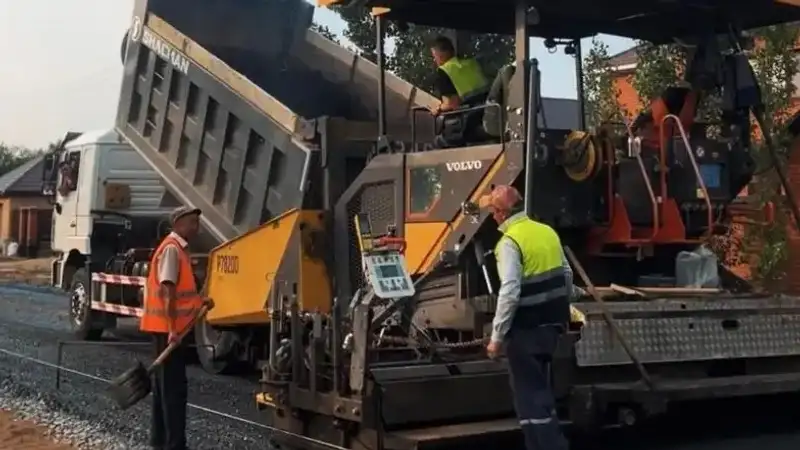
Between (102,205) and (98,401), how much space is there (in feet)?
15.5

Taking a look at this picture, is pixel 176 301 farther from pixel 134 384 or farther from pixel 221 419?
pixel 221 419

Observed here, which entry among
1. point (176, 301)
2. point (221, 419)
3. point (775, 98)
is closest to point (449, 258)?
point (176, 301)

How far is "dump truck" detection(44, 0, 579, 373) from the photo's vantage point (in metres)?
9.59

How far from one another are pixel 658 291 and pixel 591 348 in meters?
1.02

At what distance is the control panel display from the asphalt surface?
1.72 m

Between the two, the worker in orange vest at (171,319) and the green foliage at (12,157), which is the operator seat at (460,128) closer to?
the worker in orange vest at (171,319)

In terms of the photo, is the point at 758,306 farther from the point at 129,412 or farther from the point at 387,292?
the point at 129,412

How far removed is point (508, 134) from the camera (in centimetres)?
729

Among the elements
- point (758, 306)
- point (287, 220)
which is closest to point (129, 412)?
point (287, 220)

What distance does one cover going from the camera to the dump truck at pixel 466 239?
21.6 feet

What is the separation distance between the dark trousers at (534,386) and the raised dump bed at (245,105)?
356 centimetres

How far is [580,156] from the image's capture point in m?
7.50

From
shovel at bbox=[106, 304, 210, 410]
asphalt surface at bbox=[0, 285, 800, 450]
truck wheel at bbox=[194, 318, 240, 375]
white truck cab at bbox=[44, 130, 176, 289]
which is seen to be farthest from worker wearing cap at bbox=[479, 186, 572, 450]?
white truck cab at bbox=[44, 130, 176, 289]

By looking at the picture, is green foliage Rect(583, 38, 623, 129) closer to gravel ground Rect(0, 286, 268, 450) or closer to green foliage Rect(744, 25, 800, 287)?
green foliage Rect(744, 25, 800, 287)
